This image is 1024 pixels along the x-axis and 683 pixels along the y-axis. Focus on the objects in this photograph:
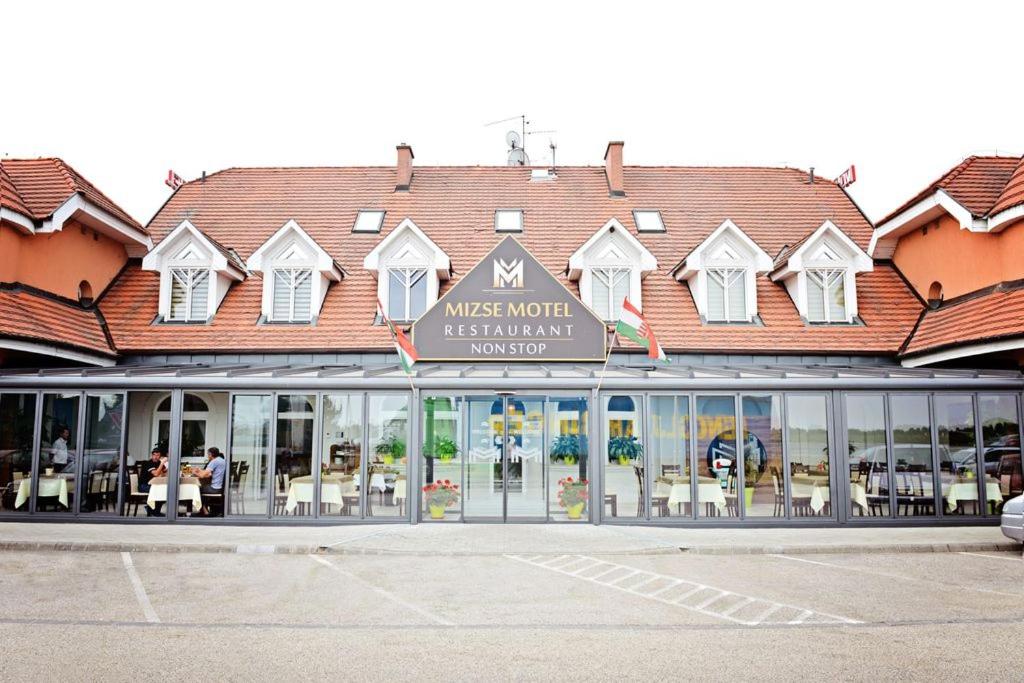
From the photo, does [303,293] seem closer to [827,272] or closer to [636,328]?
[636,328]

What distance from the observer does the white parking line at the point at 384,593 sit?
333 inches

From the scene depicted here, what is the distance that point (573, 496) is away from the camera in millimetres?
15758

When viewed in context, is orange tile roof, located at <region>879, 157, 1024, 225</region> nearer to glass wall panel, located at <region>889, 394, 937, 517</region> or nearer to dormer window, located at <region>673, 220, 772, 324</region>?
dormer window, located at <region>673, 220, 772, 324</region>

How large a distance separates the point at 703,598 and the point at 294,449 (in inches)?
364

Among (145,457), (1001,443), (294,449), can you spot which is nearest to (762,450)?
(1001,443)

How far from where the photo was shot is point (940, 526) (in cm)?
1562

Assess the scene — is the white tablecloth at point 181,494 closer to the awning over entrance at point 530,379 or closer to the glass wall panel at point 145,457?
the glass wall panel at point 145,457

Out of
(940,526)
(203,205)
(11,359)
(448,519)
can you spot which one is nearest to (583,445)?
(448,519)

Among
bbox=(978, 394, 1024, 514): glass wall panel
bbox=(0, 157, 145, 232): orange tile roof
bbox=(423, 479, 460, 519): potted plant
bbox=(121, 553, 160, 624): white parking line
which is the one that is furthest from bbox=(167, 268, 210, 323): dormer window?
bbox=(978, 394, 1024, 514): glass wall panel

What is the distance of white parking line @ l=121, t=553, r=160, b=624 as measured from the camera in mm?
8453

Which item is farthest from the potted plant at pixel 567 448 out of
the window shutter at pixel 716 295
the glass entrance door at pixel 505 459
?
the window shutter at pixel 716 295

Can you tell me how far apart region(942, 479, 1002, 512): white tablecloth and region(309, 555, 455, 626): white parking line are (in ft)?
38.8

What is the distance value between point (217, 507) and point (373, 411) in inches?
141

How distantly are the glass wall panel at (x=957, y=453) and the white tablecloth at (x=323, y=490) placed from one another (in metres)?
10.9
